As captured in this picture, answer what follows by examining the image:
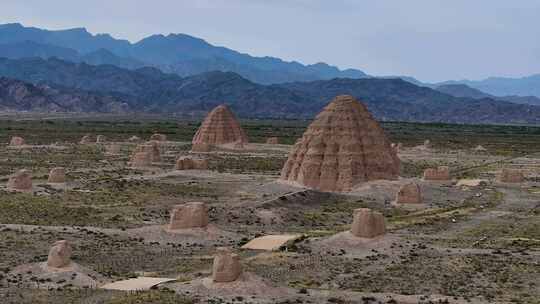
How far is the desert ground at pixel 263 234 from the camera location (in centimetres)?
2795

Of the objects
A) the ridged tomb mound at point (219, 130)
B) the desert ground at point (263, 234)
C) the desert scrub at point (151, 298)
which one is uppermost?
the ridged tomb mound at point (219, 130)

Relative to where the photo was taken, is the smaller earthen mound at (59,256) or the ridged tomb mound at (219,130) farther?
the ridged tomb mound at (219,130)

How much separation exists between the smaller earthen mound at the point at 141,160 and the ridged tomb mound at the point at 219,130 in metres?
25.6

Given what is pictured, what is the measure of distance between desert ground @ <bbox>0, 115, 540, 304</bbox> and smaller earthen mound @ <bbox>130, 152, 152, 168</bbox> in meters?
1.29

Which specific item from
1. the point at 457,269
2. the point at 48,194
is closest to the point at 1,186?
the point at 48,194

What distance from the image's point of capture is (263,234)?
135ft

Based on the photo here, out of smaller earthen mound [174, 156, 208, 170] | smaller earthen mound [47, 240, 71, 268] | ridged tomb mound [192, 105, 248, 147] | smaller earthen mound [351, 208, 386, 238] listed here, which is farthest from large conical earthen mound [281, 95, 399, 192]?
ridged tomb mound [192, 105, 248, 147]

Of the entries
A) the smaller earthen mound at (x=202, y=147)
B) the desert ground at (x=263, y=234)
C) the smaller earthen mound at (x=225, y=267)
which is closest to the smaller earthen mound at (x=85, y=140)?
the smaller earthen mound at (x=202, y=147)

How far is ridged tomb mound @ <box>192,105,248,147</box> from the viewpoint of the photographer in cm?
10356

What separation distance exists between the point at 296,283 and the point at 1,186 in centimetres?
3344

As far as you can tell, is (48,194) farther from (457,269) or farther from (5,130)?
(5,130)

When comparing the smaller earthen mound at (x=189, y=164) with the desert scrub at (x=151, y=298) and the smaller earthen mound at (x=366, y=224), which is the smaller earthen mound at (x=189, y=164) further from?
the desert scrub at (x=151, y=298)

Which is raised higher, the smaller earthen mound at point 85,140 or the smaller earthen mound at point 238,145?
the smaller earthen mound at point 238,145

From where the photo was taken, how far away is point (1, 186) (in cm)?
5541
